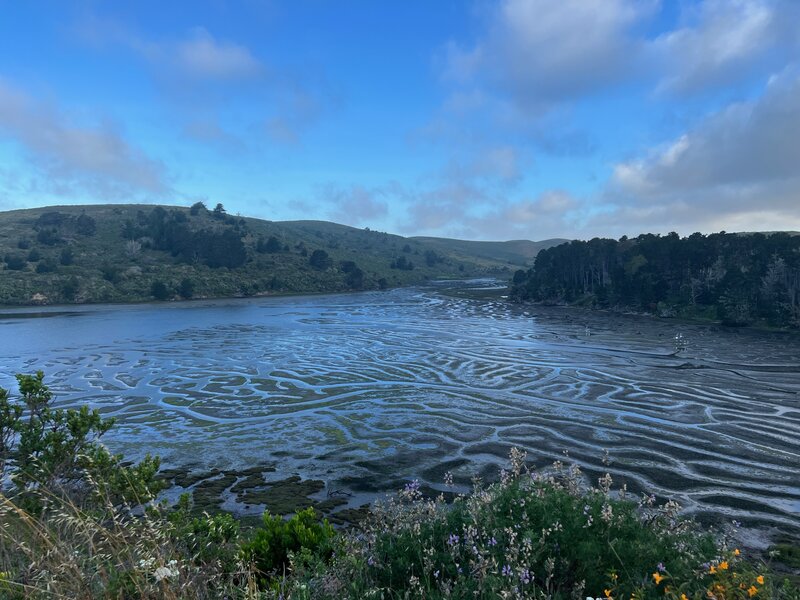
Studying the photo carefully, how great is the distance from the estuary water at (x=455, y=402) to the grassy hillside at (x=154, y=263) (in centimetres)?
5489

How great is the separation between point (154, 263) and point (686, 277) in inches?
4629

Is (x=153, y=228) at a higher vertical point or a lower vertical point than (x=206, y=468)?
higher

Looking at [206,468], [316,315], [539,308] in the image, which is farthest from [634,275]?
[206,468]

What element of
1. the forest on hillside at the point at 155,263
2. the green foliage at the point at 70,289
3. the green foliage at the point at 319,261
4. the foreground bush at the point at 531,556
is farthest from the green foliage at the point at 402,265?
the foreground bush at the point at 531,556

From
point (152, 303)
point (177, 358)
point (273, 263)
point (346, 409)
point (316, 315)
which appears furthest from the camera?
point (273, 263)

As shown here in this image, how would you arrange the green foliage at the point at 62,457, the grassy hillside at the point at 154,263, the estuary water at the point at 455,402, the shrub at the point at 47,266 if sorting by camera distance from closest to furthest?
1. the green foliage at the point at 62,457
2. the estuary water at the point at 455,402
3. the grassy hillside at the point at 154,263
4. the shrub at the point at 47,266

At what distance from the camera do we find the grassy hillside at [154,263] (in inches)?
4021

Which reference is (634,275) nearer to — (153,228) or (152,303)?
(152,303)

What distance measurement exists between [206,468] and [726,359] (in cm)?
3644

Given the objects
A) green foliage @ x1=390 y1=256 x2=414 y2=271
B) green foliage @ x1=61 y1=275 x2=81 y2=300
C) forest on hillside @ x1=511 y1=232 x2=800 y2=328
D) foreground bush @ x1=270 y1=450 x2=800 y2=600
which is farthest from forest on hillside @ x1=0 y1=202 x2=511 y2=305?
foreground bush @ x1=270 y1=450 x2=800 y2=600

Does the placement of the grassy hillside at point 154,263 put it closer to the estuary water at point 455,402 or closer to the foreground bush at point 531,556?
the estuary water at point 455,402

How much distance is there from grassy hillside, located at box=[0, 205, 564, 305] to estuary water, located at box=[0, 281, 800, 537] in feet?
180

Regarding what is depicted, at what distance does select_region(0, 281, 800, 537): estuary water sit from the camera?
16.6 m

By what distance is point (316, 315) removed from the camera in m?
71.9
